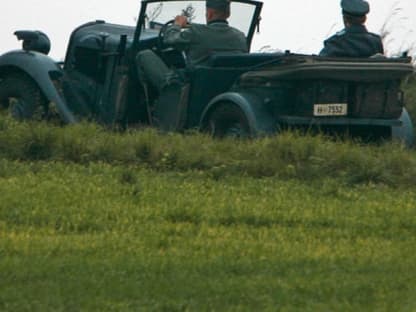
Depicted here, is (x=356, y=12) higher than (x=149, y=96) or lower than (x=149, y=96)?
higher

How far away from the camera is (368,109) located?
42.2 feet

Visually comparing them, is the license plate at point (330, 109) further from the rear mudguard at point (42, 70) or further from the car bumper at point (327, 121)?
the rear mudguard at point (42, 70)

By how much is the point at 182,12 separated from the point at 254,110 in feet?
6.11

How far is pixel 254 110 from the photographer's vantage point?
12.8 metres

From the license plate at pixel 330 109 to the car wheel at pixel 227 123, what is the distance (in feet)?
2.13

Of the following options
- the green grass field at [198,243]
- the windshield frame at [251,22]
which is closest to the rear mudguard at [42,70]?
the windshield frame at [251,22]

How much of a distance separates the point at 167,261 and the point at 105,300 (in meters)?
0.87

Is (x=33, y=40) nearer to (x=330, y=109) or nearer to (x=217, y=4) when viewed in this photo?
(x=217, y=4)

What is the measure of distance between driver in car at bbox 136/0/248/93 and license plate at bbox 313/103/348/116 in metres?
1.43

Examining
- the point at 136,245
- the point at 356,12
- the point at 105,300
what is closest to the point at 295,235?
the point at 136,245

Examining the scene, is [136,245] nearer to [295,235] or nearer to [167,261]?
[167,261]

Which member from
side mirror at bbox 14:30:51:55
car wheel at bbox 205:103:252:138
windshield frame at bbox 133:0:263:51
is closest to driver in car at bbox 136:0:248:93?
windshield frame at bbox 133:0:263:51

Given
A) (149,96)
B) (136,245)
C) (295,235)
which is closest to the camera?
(136,245)

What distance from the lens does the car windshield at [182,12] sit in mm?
14133
